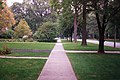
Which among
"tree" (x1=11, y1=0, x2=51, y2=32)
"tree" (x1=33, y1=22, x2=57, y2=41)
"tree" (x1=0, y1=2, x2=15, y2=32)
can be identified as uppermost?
"tree" (x1=11, y1=0, x2=51, y2=32)

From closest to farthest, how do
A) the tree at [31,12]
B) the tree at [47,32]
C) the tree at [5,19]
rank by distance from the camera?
the tree at [47,32] < the tree at [5,19] < the tree at [31,12]

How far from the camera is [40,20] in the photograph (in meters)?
102

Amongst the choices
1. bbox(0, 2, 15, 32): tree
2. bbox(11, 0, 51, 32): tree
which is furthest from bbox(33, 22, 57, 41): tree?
A: bbox(11, 0, 51, 32): tree

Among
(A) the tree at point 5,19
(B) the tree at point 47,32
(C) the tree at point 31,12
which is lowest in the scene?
(B) the tree at point 47,32

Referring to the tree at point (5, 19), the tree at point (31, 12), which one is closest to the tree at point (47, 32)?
the tree at point (5, 19)

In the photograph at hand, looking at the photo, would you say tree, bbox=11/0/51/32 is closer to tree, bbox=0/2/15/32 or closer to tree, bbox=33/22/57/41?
tree, bbox=0/2/15/32

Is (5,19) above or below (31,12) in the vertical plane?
below

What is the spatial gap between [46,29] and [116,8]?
37844mm

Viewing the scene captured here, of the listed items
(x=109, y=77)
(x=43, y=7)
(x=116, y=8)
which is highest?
(x=43, y=7)

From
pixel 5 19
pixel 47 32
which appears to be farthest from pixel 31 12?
pixel 47 32

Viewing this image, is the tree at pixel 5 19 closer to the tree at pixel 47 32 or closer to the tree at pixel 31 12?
the tree at pixel 47 32

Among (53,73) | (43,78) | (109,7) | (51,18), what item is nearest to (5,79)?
(43,78)

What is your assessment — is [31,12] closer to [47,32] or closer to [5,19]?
[5,19]

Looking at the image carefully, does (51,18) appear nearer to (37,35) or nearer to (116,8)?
(37,35)
